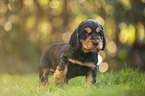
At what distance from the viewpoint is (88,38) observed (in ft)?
13.3

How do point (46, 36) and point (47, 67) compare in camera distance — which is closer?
point (47, 67)

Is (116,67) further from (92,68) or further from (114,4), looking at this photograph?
(92,68)

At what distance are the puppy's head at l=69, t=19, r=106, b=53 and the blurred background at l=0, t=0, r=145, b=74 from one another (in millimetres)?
5606

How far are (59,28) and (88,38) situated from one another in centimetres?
926

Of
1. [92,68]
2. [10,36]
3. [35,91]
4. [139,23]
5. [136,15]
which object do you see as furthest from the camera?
[10,36]

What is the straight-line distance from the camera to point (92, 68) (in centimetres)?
448

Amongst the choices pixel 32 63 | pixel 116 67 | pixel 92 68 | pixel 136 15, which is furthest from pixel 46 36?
pixel 92 68

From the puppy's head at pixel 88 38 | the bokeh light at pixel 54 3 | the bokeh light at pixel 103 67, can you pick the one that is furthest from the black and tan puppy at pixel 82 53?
the bokeh light at pixel 54 3

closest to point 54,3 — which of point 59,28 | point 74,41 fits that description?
point 59,28

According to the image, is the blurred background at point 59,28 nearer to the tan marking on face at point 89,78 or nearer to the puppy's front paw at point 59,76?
the tan marking on face at point 89,78

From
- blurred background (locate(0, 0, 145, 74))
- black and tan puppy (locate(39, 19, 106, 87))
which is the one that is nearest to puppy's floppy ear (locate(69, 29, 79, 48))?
black and tan puppy (locate(39, 19, 106, 87))

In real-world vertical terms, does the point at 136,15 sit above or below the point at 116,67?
above

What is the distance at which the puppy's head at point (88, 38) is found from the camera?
4016 millimetres

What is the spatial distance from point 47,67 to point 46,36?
8.87 m
